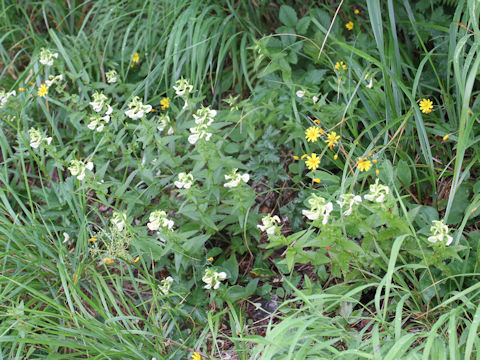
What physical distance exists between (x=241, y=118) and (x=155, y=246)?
29.0 inches

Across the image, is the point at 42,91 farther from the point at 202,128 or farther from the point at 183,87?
the point at 202,128

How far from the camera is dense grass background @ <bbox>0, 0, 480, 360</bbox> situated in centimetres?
182

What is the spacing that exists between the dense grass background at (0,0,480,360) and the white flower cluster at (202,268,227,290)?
0.37 ft

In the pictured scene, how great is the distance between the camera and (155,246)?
7.29 feet

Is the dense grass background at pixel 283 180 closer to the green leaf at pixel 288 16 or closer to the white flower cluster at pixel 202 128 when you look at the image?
the green leaf at pixel 288 16

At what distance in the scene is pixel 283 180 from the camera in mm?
2551

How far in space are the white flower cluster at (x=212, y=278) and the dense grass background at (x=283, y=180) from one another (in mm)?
114

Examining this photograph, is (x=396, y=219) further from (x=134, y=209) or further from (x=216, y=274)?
(x=134, y=209)

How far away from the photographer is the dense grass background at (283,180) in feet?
5.97

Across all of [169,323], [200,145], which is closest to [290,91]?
[200,145]

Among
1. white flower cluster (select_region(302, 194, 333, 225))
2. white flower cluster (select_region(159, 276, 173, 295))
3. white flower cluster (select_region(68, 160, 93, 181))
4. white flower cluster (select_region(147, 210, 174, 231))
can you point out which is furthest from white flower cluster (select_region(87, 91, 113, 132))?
white flower cluster (select_region(302, 194, 333, 225))

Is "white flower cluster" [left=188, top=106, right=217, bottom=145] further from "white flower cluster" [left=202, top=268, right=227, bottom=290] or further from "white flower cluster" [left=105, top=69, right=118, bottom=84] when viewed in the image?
"white flower cluster" [left=105, top=69, right=118, bottom=84]

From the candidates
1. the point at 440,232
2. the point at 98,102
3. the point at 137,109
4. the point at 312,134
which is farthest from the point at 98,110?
the point at 440,232

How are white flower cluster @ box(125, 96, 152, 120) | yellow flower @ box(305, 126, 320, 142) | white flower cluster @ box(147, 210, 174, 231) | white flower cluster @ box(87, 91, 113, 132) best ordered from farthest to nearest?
white flower cluster @ box(87, 91, 113, 132), white flower cluster @ box(125, 96, 152, 120), yellow flower @ box(305, 126, 320, 142), white flower cluster @ box(147, 210, 174, 231)
